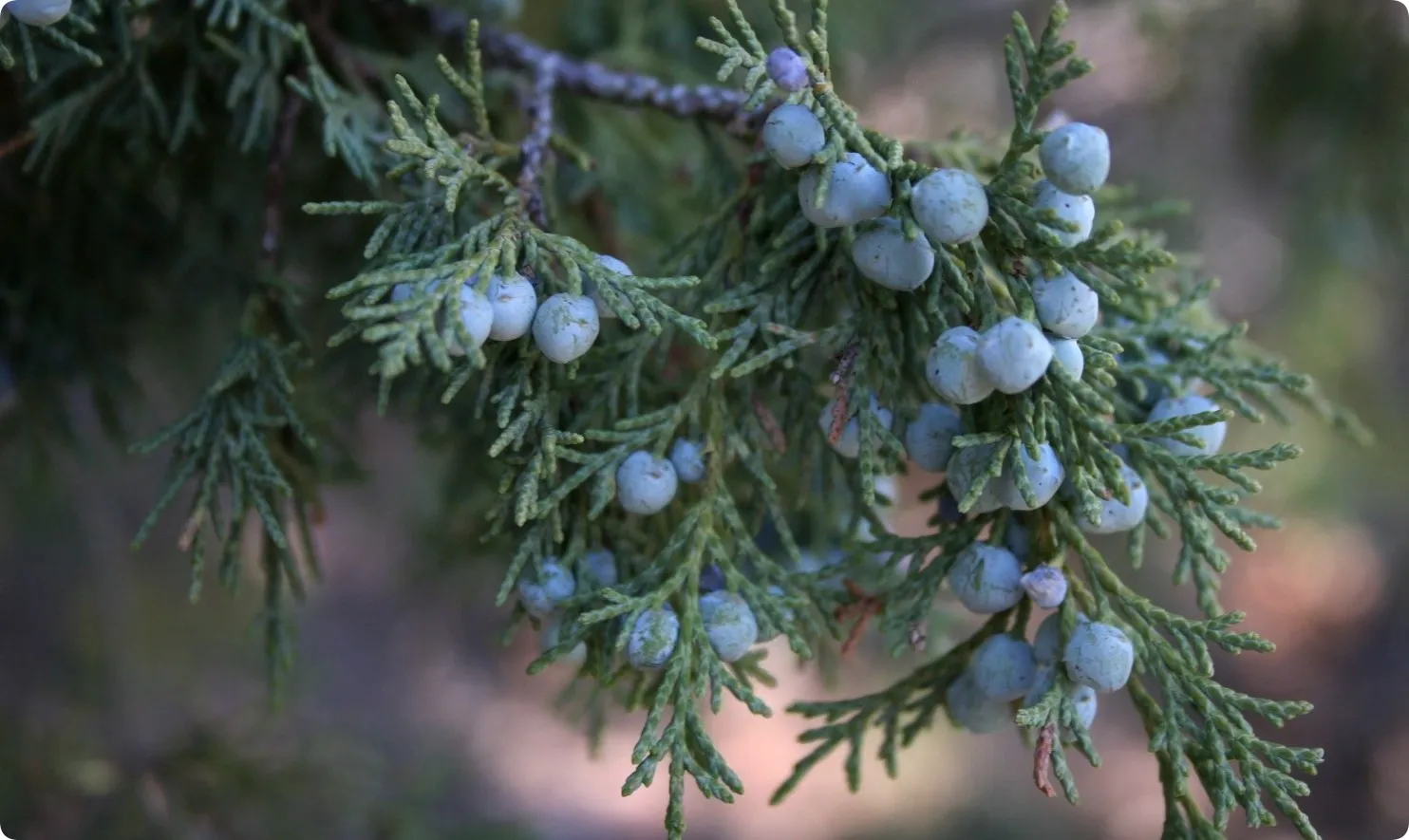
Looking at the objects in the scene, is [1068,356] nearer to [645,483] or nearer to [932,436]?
[932,436]

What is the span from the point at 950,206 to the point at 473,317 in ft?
1.54

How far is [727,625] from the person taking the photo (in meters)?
1.08

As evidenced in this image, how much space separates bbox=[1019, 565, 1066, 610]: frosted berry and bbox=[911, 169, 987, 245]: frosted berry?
37 cm

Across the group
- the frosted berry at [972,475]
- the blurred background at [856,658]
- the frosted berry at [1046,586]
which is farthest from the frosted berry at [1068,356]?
the blurred background at [856,658]

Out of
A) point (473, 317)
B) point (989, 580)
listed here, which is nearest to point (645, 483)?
point (473, 317)

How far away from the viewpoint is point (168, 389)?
2633mm

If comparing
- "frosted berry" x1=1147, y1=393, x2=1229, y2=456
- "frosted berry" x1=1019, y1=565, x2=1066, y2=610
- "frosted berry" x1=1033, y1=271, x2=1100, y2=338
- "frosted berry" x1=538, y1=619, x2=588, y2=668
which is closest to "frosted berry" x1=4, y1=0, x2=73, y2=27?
"frosted berry" x1=538, y1=619, x2=588, y2=668

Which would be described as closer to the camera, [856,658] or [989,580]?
[989,580]

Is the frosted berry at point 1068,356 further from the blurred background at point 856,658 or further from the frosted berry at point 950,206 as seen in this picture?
the blurred background at point 856,658

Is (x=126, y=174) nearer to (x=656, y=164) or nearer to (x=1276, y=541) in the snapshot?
(x=656, y=164)

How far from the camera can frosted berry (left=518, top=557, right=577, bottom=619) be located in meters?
1.12

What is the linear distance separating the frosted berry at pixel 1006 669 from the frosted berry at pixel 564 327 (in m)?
0.59

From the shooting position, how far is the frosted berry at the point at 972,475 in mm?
1025

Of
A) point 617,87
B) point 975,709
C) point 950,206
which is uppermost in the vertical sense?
point 617,87
